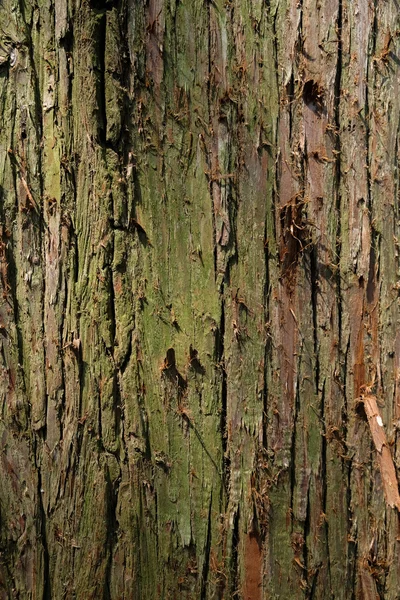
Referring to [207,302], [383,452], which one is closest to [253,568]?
[383,452]

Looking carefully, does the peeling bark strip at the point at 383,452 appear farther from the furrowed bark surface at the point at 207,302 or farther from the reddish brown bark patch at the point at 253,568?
the reddish brown bark patch at the point at 253,568

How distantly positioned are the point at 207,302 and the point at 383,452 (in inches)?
27.0

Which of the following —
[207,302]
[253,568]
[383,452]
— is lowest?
[253,568]

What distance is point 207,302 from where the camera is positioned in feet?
5.77

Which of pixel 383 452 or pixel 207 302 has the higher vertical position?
pixel 207 302

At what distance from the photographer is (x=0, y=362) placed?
1.79m

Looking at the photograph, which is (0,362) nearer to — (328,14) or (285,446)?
(285,446)

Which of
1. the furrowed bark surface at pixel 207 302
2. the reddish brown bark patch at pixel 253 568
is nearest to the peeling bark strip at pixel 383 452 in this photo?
the furrowed bark surface at pixel 207 302

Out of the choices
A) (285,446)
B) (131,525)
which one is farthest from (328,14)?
(131,525)

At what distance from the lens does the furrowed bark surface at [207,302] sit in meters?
1.73

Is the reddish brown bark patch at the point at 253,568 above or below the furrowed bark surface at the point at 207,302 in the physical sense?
below

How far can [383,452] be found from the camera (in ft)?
5.82

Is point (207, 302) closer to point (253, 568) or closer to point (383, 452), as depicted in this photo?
point (383, 452)

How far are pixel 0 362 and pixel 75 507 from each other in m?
0.48
